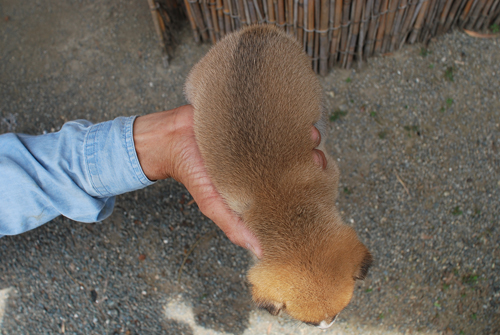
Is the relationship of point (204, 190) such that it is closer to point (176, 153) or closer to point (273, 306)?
point (176, 153)

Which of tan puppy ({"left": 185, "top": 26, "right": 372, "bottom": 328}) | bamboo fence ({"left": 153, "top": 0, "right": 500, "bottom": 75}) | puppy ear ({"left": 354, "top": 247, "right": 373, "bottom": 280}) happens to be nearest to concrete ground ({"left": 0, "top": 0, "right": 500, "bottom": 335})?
bamboo fence ({"left": 153, "top": 0, "right": 500, "bottom": 75})

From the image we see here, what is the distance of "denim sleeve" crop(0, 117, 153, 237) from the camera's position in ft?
8.84

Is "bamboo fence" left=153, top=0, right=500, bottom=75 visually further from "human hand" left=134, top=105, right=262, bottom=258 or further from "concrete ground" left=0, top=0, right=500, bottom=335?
"human hand" left=134, top=105, right=262, bottom=258

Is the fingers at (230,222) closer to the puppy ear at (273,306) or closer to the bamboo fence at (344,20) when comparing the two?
the puppy ear at (273,306)

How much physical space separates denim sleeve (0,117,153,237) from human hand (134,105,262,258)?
3.9 inches

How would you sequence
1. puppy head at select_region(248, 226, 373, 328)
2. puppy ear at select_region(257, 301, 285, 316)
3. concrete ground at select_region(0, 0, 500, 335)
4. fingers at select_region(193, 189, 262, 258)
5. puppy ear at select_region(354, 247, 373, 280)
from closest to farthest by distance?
puppy head at select_region(248, 226, 373, 328), puppy ear at select_region(257, 301, 285, 316), puppy ear at select_region(354, 247, 373, 280), fingers at select_region(193, 189, 262, 258), concrete ground at select_region(0, 0, 500, 335)

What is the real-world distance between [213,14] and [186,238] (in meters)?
2.23

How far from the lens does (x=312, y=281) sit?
6.84 ft

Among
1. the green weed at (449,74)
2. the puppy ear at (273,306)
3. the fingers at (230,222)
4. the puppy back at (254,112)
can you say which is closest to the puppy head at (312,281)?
the puppy ear at (273,306)

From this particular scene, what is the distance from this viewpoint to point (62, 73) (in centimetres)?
391

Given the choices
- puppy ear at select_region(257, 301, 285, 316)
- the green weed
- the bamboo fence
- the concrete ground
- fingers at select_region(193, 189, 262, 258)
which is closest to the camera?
puppy ear at select_region(257, 301, 285, 316)

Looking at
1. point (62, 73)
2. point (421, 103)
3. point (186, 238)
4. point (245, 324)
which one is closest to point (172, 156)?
point (186, 238)

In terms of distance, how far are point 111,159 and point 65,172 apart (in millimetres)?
348

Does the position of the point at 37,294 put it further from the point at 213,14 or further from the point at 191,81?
the point at 213,14
